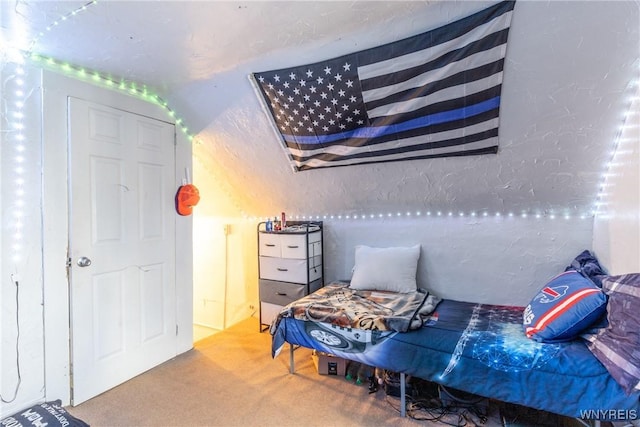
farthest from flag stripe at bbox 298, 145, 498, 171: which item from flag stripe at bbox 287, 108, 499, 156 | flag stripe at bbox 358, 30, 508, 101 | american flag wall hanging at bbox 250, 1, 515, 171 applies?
flag stripe at bbox 358, 30, 508, 101

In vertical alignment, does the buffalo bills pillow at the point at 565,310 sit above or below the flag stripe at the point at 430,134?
below

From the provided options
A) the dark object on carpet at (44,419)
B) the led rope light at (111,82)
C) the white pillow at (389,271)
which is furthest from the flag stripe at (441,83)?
the dark object on carpet at (44,419)

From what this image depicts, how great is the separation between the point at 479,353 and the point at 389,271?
1.00 meters

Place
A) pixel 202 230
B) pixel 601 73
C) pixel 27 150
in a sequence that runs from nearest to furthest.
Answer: pixel 601 73 < pixel 27 150 < pixel 202 230

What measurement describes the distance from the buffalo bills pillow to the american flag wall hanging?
3.02 feet

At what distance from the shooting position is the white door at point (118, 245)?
75.7 inches

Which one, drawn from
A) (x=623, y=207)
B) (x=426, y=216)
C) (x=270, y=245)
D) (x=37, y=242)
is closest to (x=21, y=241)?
(x=37, y=242)

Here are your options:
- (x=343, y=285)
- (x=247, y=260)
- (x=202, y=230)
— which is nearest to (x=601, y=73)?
(x=343, y=285)

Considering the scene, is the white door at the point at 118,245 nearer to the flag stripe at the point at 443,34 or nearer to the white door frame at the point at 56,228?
the white door frame at the point at 56,228

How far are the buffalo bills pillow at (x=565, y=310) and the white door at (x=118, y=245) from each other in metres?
2.51

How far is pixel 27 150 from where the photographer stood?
1728mm

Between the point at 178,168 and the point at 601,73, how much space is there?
2.78 meters

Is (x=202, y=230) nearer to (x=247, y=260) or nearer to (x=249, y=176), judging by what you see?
(x=247, y=260)

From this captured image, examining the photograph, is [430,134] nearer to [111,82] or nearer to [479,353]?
[479,353]
